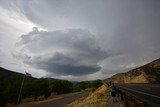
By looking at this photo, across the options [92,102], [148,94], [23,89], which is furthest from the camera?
[23,89]

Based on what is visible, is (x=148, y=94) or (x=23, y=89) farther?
(x=23, y=89)

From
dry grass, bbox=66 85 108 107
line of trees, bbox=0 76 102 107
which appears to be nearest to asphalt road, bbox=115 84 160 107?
dry grass, bbox=66 85 108 107

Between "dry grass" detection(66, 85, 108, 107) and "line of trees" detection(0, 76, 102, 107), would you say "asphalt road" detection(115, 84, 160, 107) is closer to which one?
"dry grass" detection(66, 85, 108, 107)

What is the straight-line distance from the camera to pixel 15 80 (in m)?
88.9

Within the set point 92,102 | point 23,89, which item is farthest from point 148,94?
point 23,89

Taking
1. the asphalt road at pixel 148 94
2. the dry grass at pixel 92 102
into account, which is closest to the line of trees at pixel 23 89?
the dry grass at pixel 92 102

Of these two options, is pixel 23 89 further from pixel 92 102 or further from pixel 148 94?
pixel 148 94

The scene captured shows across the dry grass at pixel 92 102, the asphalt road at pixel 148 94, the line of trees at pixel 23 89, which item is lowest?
the asphalt road at pixel 148 94

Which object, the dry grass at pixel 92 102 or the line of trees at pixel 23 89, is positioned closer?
the dry grass at pixel 92 102

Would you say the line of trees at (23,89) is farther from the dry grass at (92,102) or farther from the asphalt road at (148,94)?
the asphalt road at (148,94)

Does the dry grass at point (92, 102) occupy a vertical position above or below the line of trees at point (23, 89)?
below

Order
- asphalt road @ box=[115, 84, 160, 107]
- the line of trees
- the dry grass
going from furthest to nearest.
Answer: the line of trees → the dry grass → asphalt road @ box=[115, 84, 160, 107]

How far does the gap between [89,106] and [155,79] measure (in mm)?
51402

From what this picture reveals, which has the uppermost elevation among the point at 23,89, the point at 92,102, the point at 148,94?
the point at 23,89
